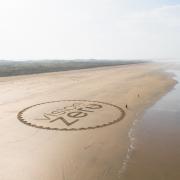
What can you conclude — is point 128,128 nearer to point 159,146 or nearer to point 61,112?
point 159,146

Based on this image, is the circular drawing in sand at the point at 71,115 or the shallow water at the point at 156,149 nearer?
the shallow water at the point at 156,149

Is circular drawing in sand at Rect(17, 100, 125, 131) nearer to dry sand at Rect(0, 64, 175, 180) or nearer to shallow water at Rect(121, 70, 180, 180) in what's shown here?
dry sand at Rect(0, 64, 175, 180)

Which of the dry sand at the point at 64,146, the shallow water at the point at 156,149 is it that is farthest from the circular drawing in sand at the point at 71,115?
the shallow water at the point at 156,149

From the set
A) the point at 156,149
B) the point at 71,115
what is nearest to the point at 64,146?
the point at 156,149

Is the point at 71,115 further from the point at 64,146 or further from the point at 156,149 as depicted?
the point at 156,149

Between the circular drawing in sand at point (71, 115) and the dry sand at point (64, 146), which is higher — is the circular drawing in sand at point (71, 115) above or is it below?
below

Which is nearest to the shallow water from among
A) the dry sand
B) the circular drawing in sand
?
the dry sand

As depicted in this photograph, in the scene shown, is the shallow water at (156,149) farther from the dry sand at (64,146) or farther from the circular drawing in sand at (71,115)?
the circular drawing in sand at (71,115)
